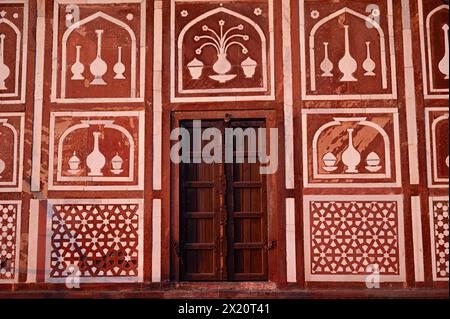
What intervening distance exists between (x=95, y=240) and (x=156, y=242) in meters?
0.60

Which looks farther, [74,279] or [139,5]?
[139,5]

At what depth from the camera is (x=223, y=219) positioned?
6.36 m

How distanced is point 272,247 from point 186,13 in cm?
255

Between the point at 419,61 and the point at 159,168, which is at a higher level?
the point at 419,61

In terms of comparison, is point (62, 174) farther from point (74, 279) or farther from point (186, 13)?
point (186, 13)

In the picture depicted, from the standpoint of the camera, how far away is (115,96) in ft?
21.5

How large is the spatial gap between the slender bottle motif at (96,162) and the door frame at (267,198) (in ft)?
2.31

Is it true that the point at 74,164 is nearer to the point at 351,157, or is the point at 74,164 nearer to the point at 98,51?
the point at 98,51

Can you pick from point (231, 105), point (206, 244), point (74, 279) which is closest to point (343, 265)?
point (206, 244)

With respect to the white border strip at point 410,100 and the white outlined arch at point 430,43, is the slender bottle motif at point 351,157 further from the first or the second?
the white outlined arch at point 430,43

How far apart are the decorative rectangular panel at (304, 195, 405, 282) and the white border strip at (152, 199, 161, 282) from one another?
1.43 meters

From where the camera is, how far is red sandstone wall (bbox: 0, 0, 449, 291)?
246 inches

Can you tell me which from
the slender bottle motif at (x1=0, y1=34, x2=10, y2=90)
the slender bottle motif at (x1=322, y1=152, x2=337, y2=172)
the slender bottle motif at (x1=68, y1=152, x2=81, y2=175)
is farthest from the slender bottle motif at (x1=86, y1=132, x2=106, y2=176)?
the slender bottle motif at (x1=322, y1=152, x2=337, y2=172)
